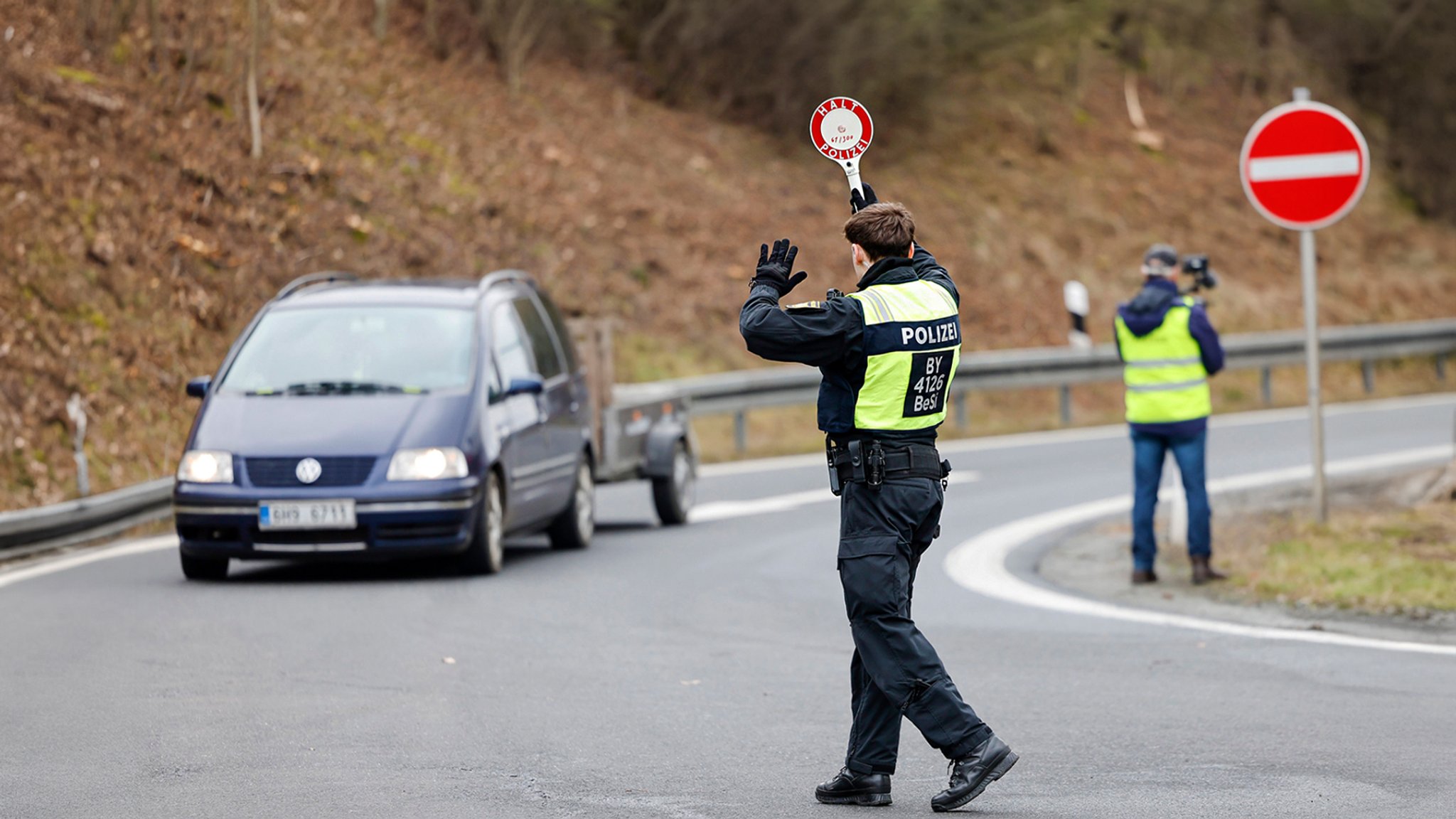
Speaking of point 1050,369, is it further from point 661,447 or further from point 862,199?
point 862,199

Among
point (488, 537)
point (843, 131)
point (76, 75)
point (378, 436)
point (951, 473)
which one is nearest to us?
point (843, 131)

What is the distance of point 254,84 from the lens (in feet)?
70.6

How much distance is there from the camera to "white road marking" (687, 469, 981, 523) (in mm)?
15188

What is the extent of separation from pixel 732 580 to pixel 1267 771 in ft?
18.0

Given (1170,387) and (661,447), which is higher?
(1170,387)

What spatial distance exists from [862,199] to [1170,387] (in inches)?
206

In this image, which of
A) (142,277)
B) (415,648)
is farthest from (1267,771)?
(142,277)

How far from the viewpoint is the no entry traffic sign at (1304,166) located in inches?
452

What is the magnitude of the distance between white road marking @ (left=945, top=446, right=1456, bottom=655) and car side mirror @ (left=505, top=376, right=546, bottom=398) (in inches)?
108

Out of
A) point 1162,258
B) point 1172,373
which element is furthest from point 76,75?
point 1172,373

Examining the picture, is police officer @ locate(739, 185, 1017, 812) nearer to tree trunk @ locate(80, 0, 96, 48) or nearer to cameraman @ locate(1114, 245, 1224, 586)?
cameraman @ locate(1114, 245, 1224, 586)

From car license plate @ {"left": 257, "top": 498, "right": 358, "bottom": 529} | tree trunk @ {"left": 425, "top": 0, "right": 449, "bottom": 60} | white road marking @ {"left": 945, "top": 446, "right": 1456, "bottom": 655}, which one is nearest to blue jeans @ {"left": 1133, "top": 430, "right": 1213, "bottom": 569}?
white road marking @ {"left": 945, "top": 446, "right": 1456, "bottom": 655}

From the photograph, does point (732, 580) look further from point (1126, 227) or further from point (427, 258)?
point (1126, 227)

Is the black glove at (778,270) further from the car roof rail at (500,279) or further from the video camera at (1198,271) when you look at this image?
the car roof rail at (500,279)
